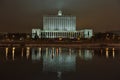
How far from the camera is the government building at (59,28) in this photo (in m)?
114

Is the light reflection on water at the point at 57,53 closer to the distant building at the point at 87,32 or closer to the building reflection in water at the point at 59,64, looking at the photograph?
the building reflection in water at the point at 59,64

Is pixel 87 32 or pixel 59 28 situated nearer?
pixel 87 32

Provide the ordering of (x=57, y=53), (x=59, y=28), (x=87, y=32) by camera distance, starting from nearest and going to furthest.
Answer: (x=57, y=53)
(x=87, y=32)
(x=59, y=28)

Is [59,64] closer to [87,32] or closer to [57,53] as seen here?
[57,53]

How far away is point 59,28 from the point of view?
121312mm

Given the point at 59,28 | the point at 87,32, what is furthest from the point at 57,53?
the point at 59,28

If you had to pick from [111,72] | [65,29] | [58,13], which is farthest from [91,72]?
[58,13]

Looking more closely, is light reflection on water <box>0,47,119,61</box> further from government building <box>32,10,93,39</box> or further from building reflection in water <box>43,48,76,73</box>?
government building <box>32,10,93,39</box>

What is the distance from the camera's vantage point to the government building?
373ft

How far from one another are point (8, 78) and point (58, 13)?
10808 centimetres

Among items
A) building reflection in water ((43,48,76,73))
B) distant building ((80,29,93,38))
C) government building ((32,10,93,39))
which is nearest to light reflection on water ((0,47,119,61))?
building reflection in water ((43,48,76,73))

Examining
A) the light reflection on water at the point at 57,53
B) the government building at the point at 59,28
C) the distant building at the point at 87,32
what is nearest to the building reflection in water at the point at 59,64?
the light reflection on water at the point at 57,53

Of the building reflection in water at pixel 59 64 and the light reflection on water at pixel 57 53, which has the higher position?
the light reflection on water at pixel 57 53

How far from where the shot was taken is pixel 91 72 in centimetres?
2391
